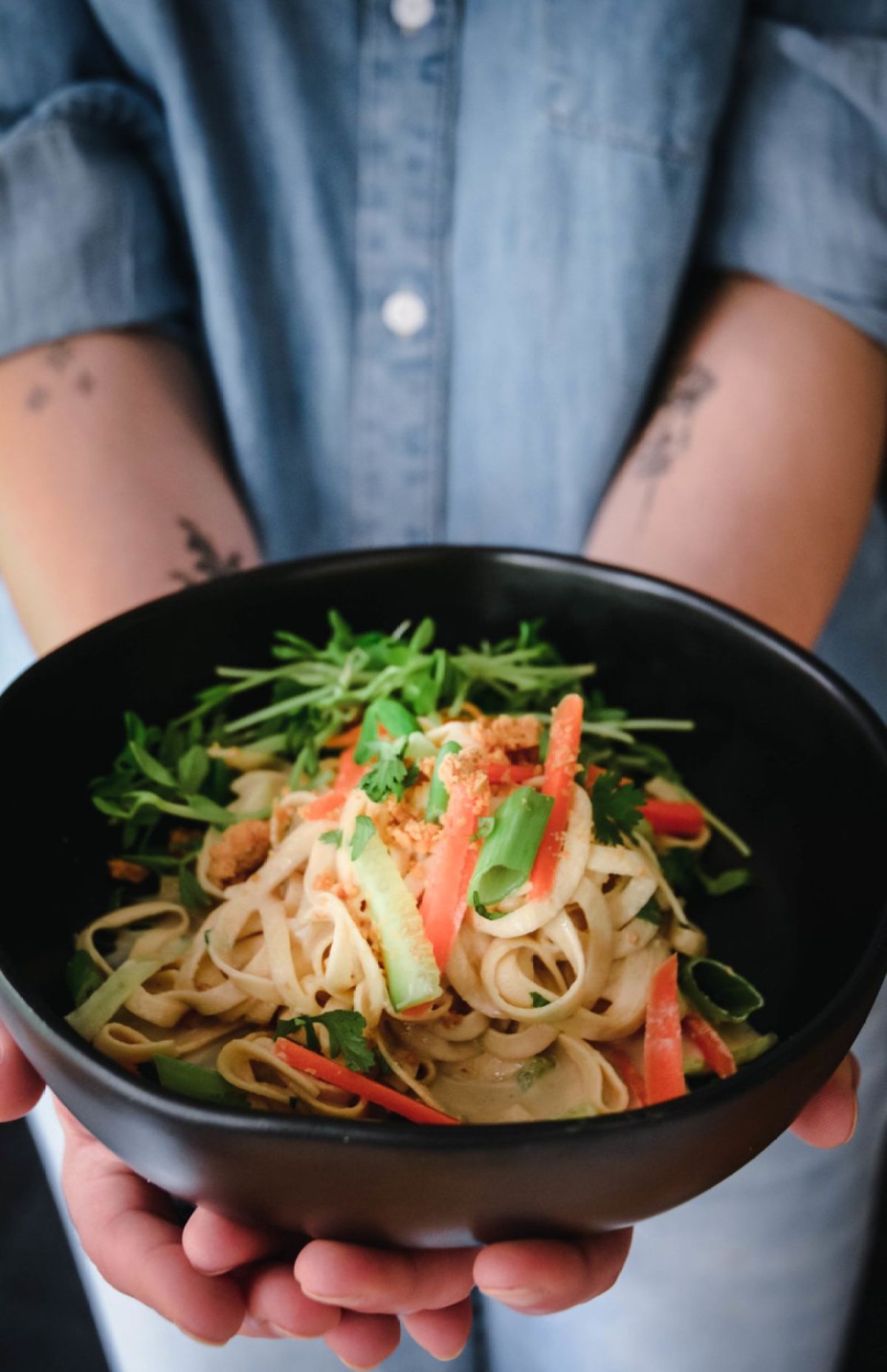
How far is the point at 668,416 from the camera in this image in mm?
1749

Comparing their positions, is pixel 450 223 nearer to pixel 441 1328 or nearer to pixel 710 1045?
pixel 710 1045

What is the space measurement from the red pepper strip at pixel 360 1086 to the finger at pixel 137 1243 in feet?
0.63

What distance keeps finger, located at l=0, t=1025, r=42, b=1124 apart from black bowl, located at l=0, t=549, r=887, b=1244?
2.0 inches

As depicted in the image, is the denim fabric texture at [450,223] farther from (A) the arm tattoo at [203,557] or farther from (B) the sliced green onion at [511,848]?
(B) the sliced green onion at [511,848]

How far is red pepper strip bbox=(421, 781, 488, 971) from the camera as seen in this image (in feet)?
3.59

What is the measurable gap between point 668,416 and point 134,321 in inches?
33.3

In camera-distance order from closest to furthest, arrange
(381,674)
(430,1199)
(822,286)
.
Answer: (430,1199), (381,674), (822,286)

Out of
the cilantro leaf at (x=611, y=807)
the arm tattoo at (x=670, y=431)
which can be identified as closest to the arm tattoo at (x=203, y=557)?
the arm tattoo at (x=670, y=431)

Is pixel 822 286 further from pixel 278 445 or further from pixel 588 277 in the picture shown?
pixel 278 445

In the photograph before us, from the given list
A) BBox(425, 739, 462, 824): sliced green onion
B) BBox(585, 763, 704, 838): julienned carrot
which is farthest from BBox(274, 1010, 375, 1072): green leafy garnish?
BBox(585, 763, 704, 838): julienned carrot

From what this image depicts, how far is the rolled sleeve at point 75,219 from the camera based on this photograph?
1638mm

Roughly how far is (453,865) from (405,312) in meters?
0.96

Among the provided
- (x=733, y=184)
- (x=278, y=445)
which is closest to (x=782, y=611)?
(x=733, y=184)

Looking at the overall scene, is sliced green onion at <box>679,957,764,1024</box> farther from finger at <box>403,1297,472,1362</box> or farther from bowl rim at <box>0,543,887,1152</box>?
finger at <box>403,1297,472,1362</box>
